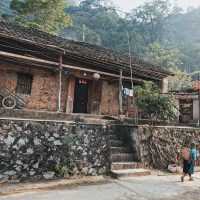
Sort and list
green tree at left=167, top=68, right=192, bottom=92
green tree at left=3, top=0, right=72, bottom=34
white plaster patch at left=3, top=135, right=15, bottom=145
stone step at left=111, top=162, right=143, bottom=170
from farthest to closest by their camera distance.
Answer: green tree at left=167, top=68, right=192, bottom=92 → green tree at left=3, top=0, right=72, bottom=34 → stone step at left=111, top=162, right=143, bottom=170 → white plaster patch at left=3, top=135, right=15, bottom=145

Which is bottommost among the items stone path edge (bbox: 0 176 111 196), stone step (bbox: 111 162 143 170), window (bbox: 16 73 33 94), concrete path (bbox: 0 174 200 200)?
concrete path (bbox: 0 174 200 200)

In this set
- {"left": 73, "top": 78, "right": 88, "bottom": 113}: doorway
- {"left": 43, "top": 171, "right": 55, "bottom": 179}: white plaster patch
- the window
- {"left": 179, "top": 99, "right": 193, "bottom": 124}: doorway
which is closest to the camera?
{"left": 43, "top": 171, "right": 55, "bottom": 179}: white plaster patch

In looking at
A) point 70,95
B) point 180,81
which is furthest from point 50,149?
point 180,81

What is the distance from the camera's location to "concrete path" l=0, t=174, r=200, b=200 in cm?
542

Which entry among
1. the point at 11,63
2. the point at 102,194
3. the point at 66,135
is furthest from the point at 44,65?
the point at 102,194

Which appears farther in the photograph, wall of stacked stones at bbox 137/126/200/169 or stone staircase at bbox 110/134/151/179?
wall of stacked stones at bbox 137/126/200/169

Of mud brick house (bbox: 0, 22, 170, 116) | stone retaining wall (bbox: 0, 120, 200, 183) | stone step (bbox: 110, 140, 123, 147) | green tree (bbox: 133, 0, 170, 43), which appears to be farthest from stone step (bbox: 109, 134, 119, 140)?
green tree (bbox: 133, 0, 170, 43)

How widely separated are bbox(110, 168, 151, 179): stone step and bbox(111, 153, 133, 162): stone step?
25.2 inches

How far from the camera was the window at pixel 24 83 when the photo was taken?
12.5 meters

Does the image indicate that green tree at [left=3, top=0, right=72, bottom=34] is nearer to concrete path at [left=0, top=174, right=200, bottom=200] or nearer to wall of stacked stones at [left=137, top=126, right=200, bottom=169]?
wall of stacked stones at [left=137, top=126, right=200, bottom=169]

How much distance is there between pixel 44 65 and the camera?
41.0 feet

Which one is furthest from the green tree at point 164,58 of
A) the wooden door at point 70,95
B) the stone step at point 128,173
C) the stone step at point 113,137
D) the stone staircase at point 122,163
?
the stone step at point 128,173

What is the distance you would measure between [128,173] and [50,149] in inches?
100

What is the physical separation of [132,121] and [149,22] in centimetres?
5022
